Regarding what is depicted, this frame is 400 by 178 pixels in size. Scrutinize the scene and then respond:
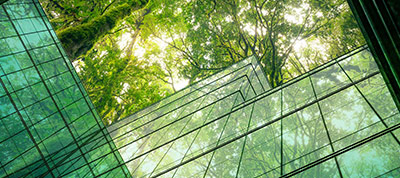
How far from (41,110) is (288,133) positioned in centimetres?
649

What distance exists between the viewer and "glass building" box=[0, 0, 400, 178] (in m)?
4.12

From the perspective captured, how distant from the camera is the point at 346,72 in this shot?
681 centimetres

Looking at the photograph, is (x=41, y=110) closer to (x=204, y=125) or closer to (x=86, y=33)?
(x=204, y=125)

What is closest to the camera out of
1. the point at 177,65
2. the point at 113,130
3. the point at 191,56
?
the point at 113,130

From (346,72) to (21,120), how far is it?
26.4ft

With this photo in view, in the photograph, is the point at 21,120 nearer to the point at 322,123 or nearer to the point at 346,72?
the point at 322,123

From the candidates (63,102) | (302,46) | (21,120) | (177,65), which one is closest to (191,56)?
(177,65)

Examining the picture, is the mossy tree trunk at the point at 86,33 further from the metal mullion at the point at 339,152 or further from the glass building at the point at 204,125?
the metal mullion at the point at 339,152

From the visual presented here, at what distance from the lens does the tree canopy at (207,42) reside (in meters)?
19.7

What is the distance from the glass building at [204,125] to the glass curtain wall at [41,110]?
0.03m

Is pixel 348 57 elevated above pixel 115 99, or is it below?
below

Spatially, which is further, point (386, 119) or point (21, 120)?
point (21, 120)

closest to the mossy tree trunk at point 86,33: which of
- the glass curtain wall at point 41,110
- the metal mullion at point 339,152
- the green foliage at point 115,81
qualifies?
the glass curtain wall at point 41,110

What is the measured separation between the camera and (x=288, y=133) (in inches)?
→ 205
